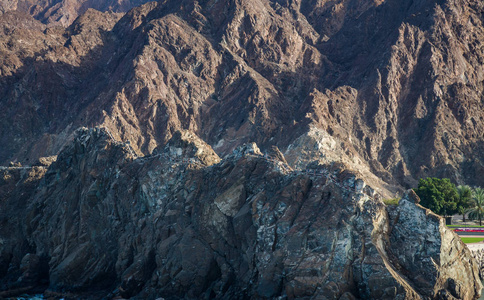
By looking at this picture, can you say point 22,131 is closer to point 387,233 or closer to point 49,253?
point 49,253

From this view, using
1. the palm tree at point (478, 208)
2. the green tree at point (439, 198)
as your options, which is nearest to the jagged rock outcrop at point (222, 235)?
the palm tree at point (478, 208)

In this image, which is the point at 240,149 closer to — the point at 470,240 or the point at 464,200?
the point at 470,240

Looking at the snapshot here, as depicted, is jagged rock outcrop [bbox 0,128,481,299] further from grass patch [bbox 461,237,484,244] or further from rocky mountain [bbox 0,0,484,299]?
grass patch [bbox 461,237,484,244]

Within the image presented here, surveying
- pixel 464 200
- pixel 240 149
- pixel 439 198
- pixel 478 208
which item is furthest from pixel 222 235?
pixel 464 200

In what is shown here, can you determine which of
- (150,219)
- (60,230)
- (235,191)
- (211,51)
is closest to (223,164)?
(235,191)

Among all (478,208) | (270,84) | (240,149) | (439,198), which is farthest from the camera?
(270,84)

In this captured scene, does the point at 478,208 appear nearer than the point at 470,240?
No
